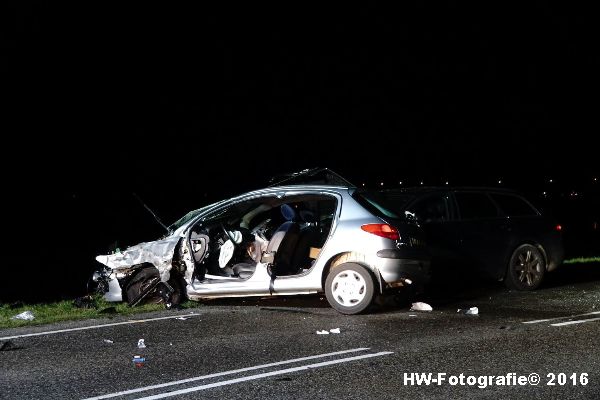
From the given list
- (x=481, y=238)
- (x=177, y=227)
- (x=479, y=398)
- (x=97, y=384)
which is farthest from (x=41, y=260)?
(x=479, y=398)

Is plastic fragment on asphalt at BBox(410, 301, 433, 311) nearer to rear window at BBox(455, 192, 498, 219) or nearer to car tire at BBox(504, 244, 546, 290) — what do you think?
rear window at BBox(455, 192, 498, 219)

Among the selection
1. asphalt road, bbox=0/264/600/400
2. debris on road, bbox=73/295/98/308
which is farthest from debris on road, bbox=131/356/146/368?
debris on road, bbox=73/295/98/308

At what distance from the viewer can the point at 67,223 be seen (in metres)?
25.2

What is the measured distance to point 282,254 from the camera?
10.9m

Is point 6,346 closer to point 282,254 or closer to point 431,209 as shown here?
point 282,254

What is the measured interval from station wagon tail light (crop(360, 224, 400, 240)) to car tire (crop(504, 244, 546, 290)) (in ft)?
9.00

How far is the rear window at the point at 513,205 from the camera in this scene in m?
12.6

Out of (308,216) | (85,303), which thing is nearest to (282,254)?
(308,216)

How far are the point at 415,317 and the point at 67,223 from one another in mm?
17316

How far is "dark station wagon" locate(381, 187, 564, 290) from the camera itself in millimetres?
11688

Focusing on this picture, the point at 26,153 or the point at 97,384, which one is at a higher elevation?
the point at 26,153

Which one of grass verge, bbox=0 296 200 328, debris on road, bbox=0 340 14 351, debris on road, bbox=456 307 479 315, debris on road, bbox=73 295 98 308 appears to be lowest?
debris on road, bbox=456 307 479 315

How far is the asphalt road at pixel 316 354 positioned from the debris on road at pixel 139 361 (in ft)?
0.19

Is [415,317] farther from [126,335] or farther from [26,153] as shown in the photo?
[26,153]
